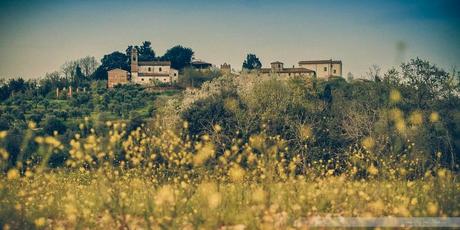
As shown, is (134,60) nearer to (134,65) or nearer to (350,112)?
(134,65)

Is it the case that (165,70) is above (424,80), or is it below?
above

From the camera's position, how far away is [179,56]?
→ 97562 mm

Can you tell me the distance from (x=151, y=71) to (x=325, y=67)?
40.5 m

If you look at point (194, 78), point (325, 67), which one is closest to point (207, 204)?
point (194, 78)

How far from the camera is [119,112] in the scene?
50750 mm

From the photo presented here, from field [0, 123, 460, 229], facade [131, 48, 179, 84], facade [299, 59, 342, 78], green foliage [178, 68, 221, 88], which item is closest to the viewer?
field [0, 123, 460, 229]

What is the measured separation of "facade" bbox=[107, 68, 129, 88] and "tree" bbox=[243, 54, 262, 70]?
24.7 metres

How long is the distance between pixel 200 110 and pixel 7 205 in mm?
22922

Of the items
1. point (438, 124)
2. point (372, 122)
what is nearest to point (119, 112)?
point (372, 122)

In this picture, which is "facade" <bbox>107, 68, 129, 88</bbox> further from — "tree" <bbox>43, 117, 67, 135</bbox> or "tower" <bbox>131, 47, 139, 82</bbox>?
"tree" <bbox>43, 117, 67, 135</bbox>

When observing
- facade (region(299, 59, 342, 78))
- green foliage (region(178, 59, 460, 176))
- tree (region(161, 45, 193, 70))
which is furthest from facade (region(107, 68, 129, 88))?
green foliage (region(178, 59, 460, 176))

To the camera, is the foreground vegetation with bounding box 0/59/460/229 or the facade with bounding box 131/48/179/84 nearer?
the foreground vegetation with bounding box 0/59/460/229

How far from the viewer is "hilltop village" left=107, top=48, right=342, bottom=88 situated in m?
86.2

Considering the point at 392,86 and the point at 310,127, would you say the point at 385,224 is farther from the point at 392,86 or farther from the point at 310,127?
the point at 392,86
